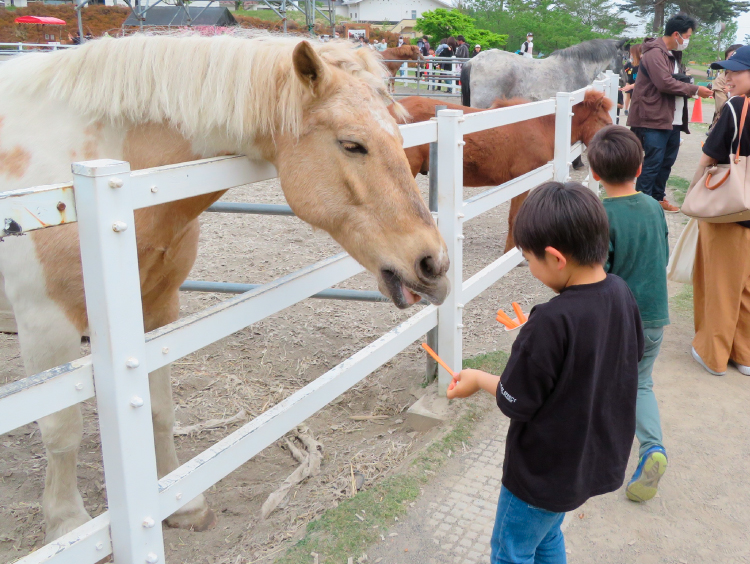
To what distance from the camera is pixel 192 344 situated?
5.89ft

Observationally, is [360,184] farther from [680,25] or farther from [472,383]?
[680,25]

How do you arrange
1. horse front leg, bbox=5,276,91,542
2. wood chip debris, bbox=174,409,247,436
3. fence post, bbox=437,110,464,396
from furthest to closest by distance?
wood chip debris, bbox=174,409,247,436 < fence post, bbox=437,110,464,396 < horse front leg, bbox=5,276,91,542

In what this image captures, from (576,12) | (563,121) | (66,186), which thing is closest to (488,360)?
(563,121)

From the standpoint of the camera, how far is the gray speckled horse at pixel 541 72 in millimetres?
10789

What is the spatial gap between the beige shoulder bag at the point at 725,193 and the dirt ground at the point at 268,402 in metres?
1.54

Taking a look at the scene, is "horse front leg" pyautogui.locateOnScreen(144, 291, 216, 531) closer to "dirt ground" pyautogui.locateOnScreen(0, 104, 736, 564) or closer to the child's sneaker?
"dirt ground" pyautogui.locateOnScreen(0, 104, 736, 564)

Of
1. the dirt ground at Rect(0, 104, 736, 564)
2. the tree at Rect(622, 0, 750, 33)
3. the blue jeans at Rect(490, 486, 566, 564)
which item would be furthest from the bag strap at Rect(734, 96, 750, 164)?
the tree at Rect(622, 0, 750, 33)

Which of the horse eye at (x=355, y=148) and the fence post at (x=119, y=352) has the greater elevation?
the horse eye at (x=355, y=148)

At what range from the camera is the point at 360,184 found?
1.98m

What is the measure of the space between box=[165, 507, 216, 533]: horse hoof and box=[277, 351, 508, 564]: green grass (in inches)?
22.3

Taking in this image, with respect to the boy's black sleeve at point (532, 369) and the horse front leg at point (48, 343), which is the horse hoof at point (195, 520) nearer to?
the horse front leg at point (48, 343)

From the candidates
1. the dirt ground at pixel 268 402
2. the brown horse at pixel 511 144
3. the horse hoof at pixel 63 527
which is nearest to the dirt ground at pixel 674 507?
the dirt ground at pixel 268 402

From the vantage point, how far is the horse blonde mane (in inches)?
79.5

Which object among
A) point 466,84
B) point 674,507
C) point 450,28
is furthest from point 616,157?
point 450,28
